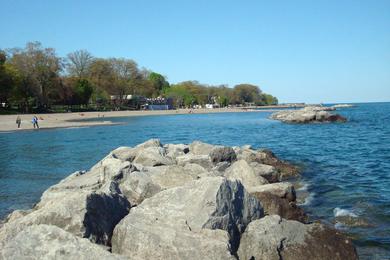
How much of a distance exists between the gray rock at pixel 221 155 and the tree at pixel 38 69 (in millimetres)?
78554

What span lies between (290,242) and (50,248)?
463 centimetres

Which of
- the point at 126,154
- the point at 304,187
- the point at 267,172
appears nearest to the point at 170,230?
the point at 267,172

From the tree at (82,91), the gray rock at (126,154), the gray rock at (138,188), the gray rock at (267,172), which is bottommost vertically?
the gray rock at (267,172)

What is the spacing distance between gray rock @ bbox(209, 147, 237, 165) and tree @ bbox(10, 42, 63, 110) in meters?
78.6

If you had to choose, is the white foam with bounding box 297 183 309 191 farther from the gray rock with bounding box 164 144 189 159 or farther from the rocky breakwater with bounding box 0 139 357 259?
the rocky breakwater with bounding box 0 139 357 259

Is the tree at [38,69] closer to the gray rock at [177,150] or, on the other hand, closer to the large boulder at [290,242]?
the gray rock at [177,150]

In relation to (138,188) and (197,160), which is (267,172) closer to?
(197,160)

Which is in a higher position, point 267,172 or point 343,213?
point 267,172

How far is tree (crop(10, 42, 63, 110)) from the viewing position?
88.6 meters

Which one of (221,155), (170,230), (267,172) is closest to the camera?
(170,230)

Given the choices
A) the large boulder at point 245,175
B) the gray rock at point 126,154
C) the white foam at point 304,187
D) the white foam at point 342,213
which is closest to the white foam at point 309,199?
the white foam at point 304,187

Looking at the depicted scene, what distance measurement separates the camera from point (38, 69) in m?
89.7

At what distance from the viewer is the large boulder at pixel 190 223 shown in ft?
21.7

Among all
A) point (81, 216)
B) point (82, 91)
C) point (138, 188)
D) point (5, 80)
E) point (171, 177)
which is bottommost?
point (138, 188)
